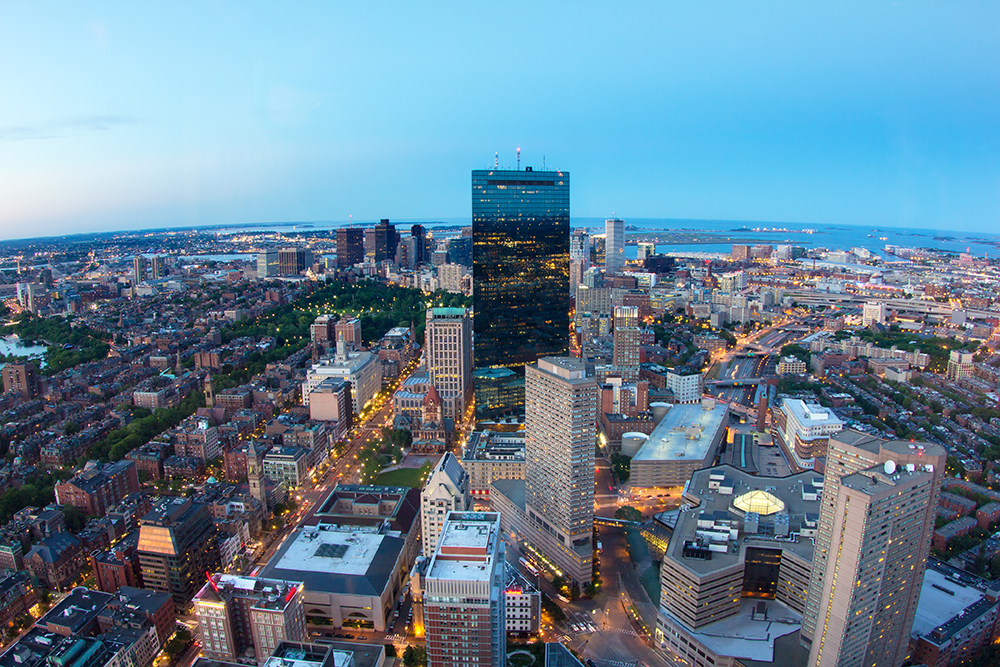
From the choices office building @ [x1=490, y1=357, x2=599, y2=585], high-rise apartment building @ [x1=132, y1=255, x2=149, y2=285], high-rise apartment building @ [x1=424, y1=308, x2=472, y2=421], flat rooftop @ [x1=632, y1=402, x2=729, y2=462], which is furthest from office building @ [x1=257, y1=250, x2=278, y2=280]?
office building @ [x1=490, y1=357, x2=599, y2=585]

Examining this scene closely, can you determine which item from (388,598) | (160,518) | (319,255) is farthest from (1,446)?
(319,255)

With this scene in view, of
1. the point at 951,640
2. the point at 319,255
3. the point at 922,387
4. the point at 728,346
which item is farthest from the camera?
the point at 319,255

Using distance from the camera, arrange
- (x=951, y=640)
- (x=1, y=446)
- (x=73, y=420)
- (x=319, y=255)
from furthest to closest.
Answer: (x=319, y=255)
(x=73, y=420)
(x=1, y=446)
(x=951, y=640)

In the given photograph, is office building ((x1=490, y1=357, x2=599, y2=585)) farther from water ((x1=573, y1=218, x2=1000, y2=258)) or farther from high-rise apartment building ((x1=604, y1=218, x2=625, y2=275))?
high-rise apartment building ((x1=604, y1=218, x2=625, y2=275))

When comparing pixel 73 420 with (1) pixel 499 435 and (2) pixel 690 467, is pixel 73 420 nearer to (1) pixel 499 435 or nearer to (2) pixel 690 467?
(1) pixel 499 435

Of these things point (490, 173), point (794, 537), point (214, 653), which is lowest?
point (214, 653)

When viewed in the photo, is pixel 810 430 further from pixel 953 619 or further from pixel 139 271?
pixel 139 271

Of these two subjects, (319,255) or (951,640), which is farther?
(319,255)
